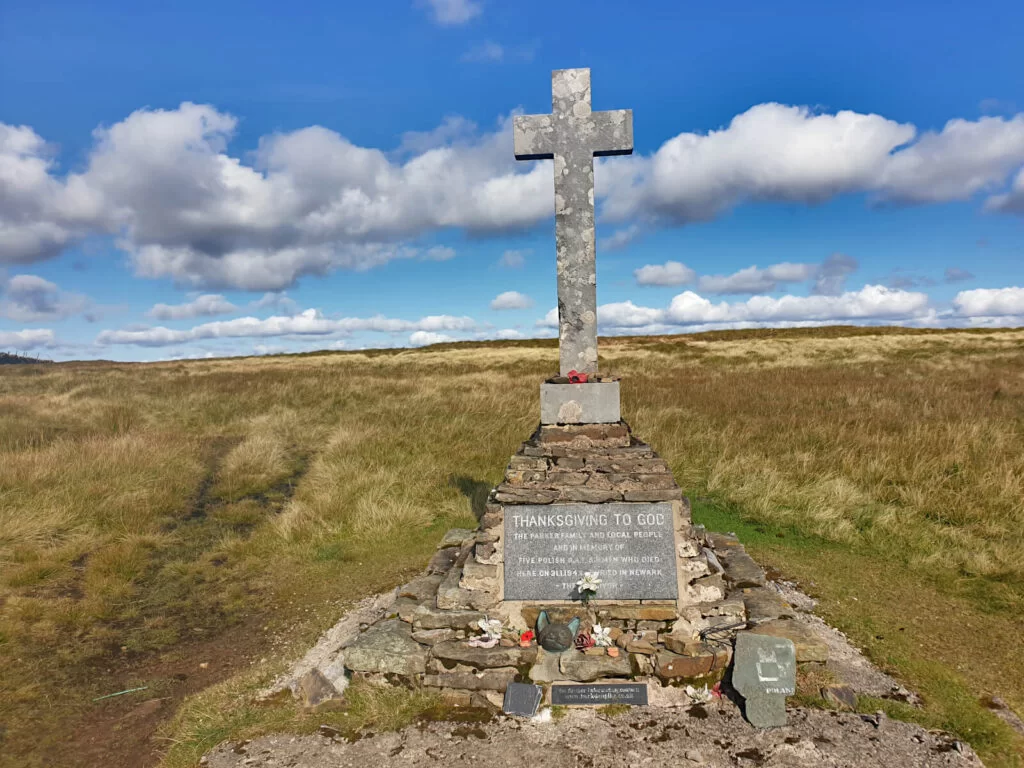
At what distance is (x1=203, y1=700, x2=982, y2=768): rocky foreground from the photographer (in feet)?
12.0

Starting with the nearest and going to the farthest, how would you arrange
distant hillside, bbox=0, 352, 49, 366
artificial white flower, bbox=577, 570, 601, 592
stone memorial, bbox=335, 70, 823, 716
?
stone memorial, bbox=335, 70, 823, 716 → artificial white flower, bbox=577, 570, 601, 592 → distant hillside, bbox=0, 352, 49, 366

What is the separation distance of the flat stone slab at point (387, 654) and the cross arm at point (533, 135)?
4.42 meters

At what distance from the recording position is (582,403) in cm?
544

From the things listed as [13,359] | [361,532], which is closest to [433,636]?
[361,532]

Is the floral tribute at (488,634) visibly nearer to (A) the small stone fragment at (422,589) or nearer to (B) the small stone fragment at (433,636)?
(B) the small stone fragment at (433,636)

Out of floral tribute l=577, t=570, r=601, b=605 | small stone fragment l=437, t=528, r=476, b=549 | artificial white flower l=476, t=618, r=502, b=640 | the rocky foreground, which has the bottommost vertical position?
the rocky foreground

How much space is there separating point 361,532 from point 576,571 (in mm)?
4387

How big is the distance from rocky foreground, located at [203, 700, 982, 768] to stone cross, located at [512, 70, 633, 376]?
3.13 m

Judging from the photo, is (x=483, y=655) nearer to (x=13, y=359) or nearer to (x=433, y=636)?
(x=433, y=636)

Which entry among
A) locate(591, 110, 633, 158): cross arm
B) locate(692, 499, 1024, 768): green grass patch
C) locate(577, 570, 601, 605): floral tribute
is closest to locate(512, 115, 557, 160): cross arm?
locate(591, 110, 633, 158): cross arm

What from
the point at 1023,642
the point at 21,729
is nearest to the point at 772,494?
the point at 1023,642

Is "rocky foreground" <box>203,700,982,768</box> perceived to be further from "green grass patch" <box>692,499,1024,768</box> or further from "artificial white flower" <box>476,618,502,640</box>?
"artificial white flower" <box>476,618,502,640</box>

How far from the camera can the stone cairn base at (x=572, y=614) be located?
4.49 m

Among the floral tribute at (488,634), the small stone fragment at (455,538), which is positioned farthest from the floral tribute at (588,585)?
the small stone fragment at (455,538)
